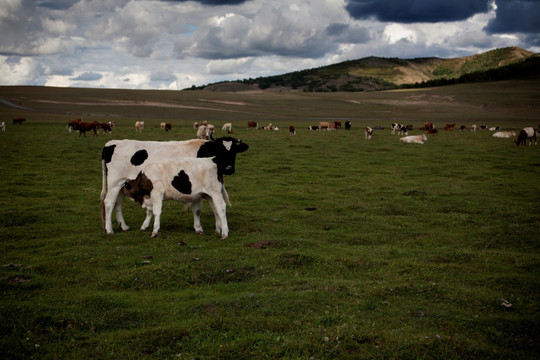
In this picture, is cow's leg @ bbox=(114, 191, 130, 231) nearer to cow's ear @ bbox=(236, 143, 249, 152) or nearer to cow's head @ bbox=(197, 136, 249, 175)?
cow's head @ bbox=(197, 136, 249, 175)

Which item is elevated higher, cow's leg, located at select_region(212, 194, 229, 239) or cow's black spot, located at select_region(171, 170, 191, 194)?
cow's black spot, located at select_region(171, 170, 191, 194)

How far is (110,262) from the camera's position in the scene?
9.55 m

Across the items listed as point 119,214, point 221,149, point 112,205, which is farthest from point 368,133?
point 112,205

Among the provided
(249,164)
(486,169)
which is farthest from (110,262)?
(486,169)

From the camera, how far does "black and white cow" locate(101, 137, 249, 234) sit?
12.3 metres

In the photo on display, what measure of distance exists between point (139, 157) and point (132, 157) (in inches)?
7.8

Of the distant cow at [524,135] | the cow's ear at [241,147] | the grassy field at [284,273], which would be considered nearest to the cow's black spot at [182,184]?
the grassy field at [284,273]

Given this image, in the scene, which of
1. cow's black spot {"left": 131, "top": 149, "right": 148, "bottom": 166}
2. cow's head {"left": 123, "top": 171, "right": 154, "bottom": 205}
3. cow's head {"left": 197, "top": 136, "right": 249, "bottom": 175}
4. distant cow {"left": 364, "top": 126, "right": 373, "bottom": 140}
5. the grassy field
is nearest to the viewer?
the grassy field

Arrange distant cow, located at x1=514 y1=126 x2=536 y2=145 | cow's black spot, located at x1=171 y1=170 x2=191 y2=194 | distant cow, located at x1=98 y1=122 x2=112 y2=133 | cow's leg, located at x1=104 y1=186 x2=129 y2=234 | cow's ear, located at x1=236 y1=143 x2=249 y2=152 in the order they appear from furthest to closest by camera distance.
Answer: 1. distant cow, located at x1=98 y1=122 x2=112 y2=133
2. distant cow, located at x1=514 y1=126 x2=536 y2=145
3. cow's ear, located at x1=236 y1=143 x2=249 y2=152
4. cow's leg, located at x1=104 y1=186 x2=129 y2=234
5. cow's black spot, located at x1=171 y1=170 x2=191 y2=194

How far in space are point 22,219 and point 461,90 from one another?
489 feet

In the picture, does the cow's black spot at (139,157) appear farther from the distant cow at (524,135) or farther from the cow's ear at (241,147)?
the distant cow at (524,135)

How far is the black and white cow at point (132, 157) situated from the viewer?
40.5 feet

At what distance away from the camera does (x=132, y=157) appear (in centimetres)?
1262

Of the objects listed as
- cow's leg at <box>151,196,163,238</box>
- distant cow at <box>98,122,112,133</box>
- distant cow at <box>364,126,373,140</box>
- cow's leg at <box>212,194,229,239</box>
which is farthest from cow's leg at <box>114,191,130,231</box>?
distant cow at <box>98,122,112,133</box>
